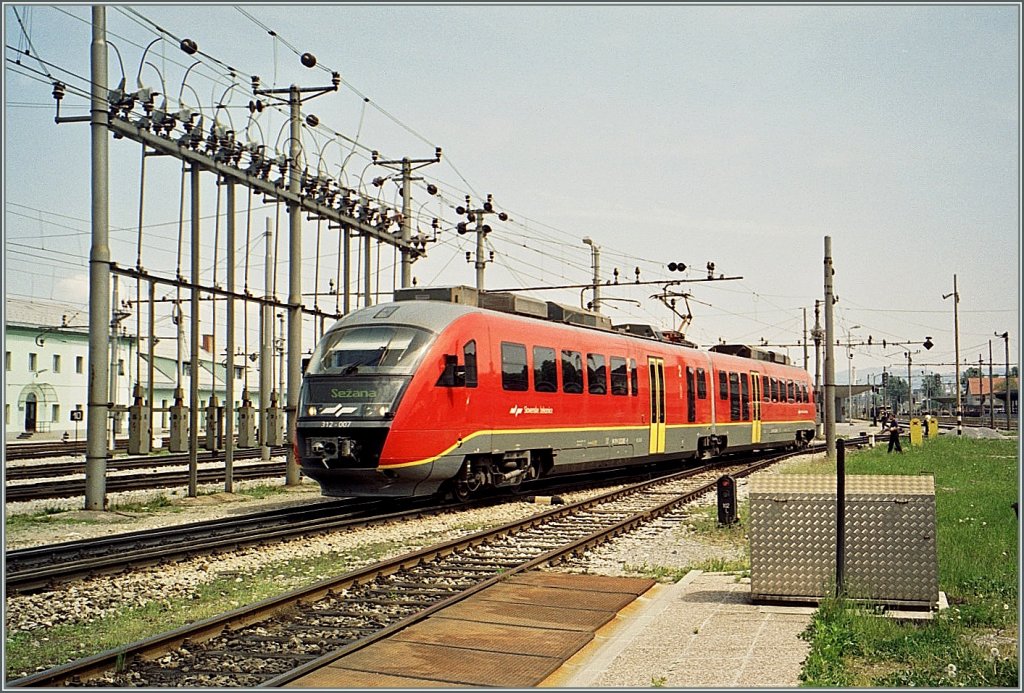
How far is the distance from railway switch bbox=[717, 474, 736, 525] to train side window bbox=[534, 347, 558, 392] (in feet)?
15.9

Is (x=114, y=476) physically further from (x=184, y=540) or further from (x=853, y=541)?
(x=853, y=541)

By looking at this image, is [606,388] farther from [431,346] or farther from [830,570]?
[830,570]

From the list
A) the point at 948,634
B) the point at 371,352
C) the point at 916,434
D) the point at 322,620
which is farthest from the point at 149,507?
the point at 916,434

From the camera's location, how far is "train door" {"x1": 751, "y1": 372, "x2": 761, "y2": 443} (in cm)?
3200

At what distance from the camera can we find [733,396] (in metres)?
30.0

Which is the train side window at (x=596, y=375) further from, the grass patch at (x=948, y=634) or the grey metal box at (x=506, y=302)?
the grass patch at (x=948, y=634)

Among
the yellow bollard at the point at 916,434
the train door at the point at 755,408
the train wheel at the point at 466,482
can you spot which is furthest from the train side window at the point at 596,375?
the yellow bollard at the point at 916,434

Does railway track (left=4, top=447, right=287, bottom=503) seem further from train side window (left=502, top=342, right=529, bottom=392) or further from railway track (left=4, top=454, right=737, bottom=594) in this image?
train side window (left=502, top=342, right=529, bottom=392)

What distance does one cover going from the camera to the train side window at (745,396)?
3077 cm

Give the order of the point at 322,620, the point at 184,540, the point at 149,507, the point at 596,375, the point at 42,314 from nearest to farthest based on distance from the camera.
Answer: the point at 322,620 → the point at 184,540 → the point at 149,507 → the point at 596,375 → the point at 42,314

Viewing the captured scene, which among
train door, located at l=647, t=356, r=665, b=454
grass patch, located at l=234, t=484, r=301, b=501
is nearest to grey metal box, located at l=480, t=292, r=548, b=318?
train door, located at l=647, t=356, r=665, b=454

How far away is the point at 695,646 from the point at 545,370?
1174cm

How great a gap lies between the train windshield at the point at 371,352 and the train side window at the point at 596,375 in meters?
5.51

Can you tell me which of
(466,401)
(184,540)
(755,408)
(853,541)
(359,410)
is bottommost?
(184,540)
